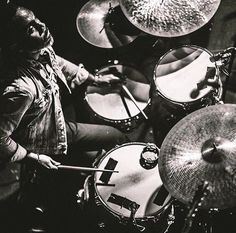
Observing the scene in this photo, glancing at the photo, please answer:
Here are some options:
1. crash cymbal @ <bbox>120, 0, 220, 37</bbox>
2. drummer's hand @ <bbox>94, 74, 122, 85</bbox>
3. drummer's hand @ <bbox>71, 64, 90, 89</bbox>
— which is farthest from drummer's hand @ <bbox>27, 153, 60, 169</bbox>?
crash cymbal @ <bbox>120, 0, 220, 37</bbox>

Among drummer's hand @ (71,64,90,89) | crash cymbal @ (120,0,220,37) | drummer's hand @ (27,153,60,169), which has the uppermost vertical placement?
crash cymbal @ (120,0,220,37)

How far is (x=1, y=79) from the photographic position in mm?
2479

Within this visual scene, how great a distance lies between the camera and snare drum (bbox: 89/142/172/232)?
2.87m

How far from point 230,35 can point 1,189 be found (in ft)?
10.2

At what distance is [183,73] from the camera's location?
3379 millimetres

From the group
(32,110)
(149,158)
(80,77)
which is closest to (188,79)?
(149,158)

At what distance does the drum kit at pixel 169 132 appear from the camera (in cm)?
240

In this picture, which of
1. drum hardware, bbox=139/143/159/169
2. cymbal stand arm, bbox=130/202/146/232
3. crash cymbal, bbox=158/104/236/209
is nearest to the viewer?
crash cymbal, bbox=158/104/236/209

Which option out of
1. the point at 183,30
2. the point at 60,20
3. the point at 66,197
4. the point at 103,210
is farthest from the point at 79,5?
the point at 103,210

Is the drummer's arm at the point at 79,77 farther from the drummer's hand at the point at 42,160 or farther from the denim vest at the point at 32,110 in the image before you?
the drummer's hand at the point at 42,160

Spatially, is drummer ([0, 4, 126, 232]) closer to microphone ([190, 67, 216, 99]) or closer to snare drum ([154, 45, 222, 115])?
snare drum ([154, 45, 222, 115])

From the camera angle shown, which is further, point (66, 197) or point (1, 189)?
point (66, 197)

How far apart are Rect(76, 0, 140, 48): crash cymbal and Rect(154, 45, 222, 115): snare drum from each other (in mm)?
572

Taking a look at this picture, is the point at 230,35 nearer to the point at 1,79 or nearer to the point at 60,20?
the point at 60,20
